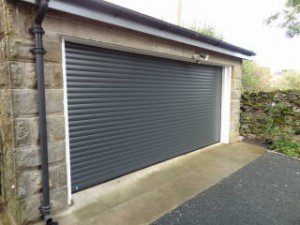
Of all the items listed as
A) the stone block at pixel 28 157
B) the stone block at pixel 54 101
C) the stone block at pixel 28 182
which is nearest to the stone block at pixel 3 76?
the stone block at pixel 54 101

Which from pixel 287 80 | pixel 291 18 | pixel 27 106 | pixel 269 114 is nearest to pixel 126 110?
pixel 27 106

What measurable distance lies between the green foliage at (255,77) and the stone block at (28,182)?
39.9 ft

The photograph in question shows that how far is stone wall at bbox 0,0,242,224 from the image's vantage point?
2.66 m

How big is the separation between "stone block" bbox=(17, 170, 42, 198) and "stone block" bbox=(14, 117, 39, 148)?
37cm

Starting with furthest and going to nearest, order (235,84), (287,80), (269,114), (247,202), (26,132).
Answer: (287,80) < (269,114) < (235,84) < (247,202) < (26,132)

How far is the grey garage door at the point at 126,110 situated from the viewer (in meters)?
3.66

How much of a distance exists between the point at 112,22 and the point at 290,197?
4.17m

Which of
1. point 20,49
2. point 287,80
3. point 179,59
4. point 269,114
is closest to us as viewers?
point 20,49

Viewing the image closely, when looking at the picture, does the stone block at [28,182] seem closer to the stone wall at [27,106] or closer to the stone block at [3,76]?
the stone wall at [27,106]

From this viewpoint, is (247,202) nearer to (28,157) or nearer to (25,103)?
(28,157)

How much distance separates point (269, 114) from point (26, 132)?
708 centimetres

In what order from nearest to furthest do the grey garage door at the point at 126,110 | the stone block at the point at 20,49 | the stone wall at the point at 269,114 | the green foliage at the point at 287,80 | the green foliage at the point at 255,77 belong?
1. the stone block at the point at 20,49
2. the grey garage door at the point at 126,110
3. the stone wall at the point at 269,114
4. the green foliage at the point at 255,77
5. the green foliage at the point at 287,80

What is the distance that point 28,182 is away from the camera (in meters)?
2.85

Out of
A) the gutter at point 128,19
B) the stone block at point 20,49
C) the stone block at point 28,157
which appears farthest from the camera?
the gutter at point 128,19
